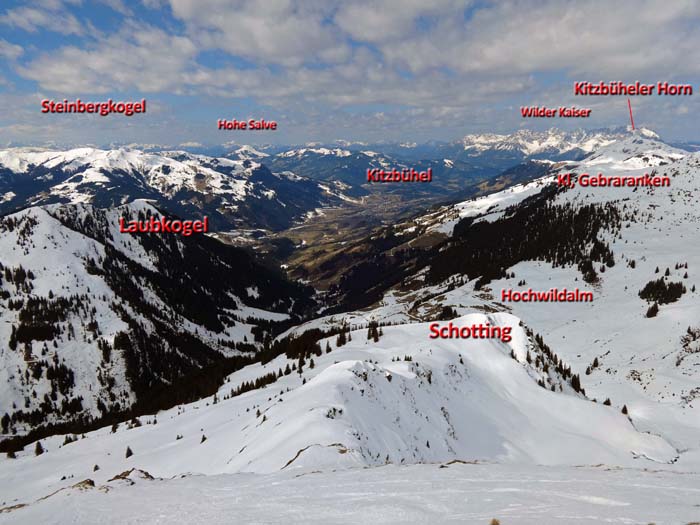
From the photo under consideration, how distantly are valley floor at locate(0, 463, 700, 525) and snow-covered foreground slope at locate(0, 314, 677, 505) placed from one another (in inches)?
135

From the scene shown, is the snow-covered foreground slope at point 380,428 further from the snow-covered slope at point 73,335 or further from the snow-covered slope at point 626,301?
the snow-covered slope at point 73,335

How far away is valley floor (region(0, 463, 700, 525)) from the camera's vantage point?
33.3 ft

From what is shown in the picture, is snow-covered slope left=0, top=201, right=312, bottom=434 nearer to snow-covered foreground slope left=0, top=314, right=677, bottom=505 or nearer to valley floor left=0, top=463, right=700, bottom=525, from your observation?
snow-covered foreground slope left=0, top=314, right=677, bottom=505

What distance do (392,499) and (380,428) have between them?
44.3 feet

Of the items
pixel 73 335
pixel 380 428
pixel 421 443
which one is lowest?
pixel 73 335

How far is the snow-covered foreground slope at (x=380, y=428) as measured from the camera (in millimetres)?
22000

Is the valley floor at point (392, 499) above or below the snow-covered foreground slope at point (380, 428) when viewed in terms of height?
above

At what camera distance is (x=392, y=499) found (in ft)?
39.0

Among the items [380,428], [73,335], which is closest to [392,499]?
[380,428]

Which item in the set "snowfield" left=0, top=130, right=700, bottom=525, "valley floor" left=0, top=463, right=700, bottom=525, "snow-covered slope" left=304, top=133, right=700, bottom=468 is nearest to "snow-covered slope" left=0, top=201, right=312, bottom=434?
"snow-covered slope" left=304, top=133, right=700, bottom=468

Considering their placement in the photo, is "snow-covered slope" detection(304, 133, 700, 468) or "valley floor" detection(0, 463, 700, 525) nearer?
"valley floor" detection(0, 463, 700, 525)

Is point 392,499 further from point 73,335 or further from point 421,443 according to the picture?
point 73,335

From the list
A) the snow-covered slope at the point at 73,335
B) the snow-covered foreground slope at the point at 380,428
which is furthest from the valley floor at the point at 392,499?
the snow-covered slope at the point at 73,335

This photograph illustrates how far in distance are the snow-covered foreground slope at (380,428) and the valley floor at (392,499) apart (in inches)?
135
